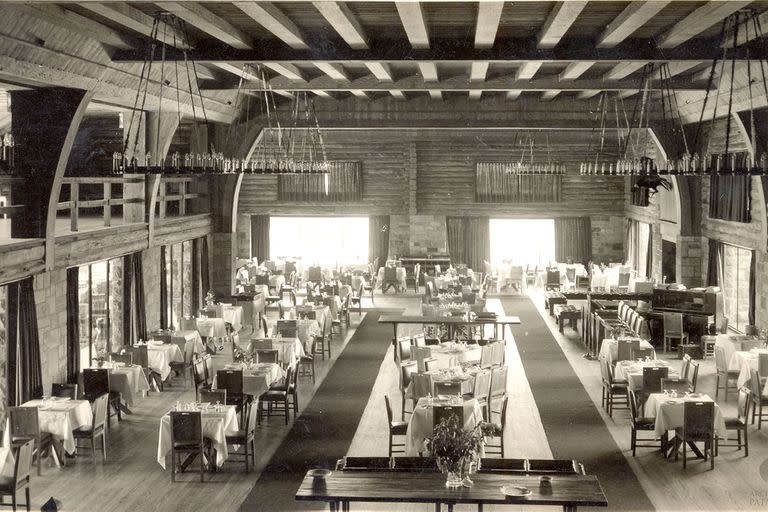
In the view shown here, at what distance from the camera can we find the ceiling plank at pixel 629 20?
9156mm

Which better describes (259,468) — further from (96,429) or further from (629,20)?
(629,20)

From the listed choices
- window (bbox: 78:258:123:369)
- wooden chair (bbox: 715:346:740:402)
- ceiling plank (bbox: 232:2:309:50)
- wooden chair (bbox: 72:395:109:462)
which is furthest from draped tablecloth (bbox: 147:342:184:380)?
wooden chair (bbox: 715:346:740:402)

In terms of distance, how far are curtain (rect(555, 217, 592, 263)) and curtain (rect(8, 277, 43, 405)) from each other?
19.7 metres

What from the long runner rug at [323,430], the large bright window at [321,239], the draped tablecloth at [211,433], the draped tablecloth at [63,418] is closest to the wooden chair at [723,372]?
the long runner rug at [323,430]

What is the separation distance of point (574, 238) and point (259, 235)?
10017mm

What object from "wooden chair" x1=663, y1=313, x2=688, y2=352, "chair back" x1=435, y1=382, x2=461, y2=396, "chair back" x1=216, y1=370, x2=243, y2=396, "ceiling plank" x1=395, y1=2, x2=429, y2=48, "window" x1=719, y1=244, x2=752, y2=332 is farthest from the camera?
"window" x1=719, y1=244, x2=752, y2=332

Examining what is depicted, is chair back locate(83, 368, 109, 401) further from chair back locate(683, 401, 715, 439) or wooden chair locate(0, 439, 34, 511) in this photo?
chair back locate(683, 401, 715, 439)

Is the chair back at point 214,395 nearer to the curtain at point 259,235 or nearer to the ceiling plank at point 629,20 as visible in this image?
the ceiling plank at point 629,20

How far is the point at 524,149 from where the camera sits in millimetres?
28594

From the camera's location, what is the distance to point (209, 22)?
10.4 meters

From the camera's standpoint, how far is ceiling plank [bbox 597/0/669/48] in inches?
360

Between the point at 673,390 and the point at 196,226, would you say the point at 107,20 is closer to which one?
the point at 673,390

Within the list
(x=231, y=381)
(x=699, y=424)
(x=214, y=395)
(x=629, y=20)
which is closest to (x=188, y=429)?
(x=214, y=395)

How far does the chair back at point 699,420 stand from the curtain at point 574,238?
1877cm
